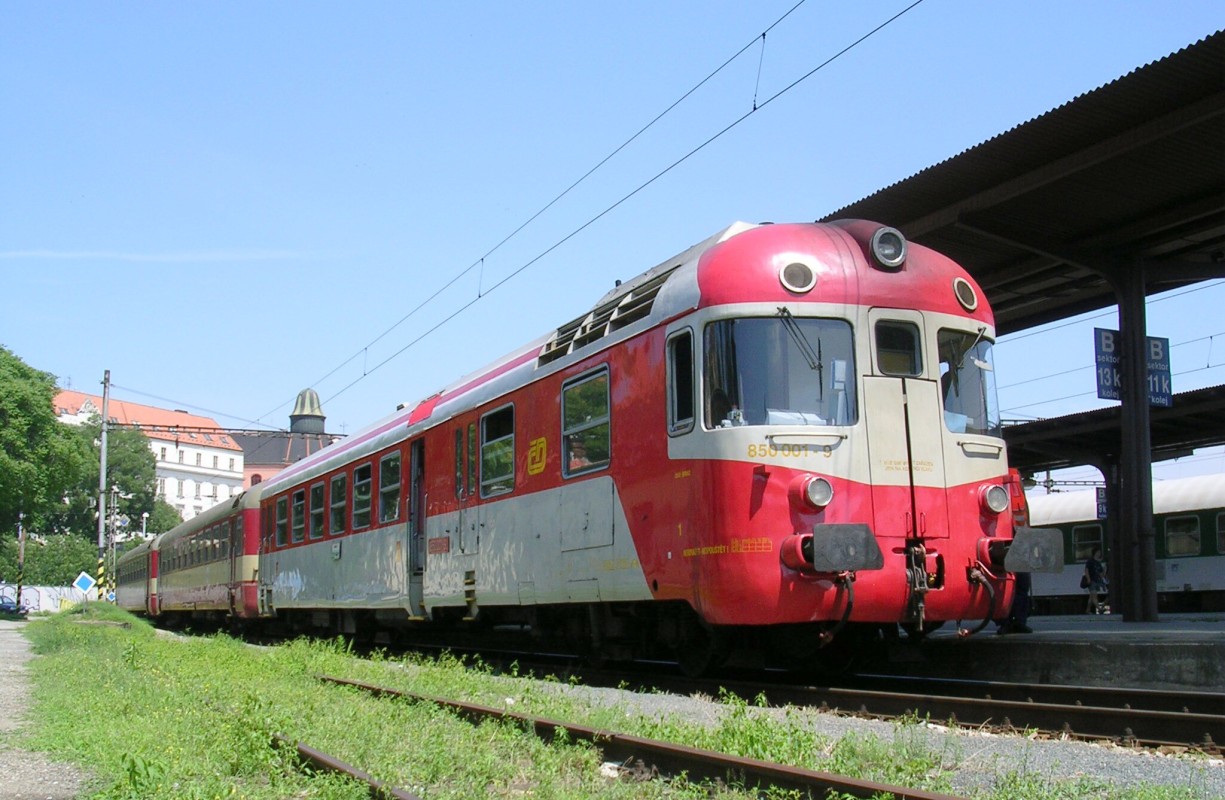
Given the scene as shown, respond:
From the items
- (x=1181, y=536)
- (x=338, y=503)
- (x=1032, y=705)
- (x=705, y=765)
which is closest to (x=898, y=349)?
(x=1032, y=705)

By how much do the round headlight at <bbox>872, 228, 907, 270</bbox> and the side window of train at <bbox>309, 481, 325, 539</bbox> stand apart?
452 inches

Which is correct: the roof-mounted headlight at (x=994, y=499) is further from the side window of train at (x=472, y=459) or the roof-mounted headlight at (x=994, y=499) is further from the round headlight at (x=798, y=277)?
the side window of train at (x=472, y=459)

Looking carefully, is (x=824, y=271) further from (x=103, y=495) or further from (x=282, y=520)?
(x=103, y=495)

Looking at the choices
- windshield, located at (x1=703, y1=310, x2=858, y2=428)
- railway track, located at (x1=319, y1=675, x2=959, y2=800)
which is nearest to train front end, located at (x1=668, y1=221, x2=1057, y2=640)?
windshield, located at (x1=703, y1=310, x2=858, y2=428)

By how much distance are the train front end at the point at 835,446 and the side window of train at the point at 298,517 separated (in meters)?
11.8

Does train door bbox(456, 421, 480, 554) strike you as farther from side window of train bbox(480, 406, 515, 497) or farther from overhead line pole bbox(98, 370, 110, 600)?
overhead line pole bbox(98, 370, 110, 600)

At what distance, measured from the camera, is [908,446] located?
29.7ft

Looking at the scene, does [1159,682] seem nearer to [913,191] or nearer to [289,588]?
[913,191]

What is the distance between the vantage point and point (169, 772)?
20.7 feet

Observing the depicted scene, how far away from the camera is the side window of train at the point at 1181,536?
2650 cm

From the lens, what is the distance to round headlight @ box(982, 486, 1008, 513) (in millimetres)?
9234

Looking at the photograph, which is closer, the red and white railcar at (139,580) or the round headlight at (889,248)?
the round headlight at (889,248)

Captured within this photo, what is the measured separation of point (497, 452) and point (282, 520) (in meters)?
9.69

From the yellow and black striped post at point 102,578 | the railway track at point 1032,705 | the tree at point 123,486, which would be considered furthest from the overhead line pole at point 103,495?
the tree at point 123,486
